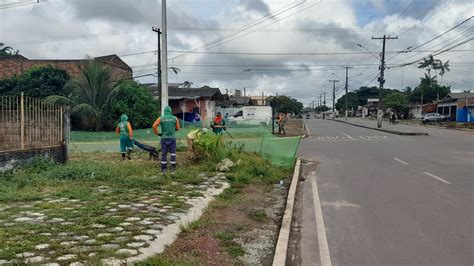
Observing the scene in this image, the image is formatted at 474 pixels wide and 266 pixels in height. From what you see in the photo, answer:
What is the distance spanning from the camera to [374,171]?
13133 millimetres

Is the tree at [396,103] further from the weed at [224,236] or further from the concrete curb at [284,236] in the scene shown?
the weed at [224,236]

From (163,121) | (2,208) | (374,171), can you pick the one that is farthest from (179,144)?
(2,208)

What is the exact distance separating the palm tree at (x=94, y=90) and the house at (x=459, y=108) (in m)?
48.5

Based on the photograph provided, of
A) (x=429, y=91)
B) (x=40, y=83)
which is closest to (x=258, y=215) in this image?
(x=40, y=83)

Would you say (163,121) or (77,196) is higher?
(163,121)

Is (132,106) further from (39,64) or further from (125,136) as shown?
(125,136)

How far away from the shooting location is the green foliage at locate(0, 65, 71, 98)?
122 feet

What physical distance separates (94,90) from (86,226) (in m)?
29.8

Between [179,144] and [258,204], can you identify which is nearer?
[258,204]

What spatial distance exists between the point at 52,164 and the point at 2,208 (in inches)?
202

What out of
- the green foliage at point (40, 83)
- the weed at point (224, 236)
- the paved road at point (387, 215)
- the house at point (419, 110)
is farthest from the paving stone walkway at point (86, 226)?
the house at point (419, 110)

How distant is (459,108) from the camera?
64.9 m

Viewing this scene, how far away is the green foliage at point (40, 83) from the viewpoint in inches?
1459

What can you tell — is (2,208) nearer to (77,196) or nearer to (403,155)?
(77,196)
